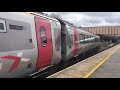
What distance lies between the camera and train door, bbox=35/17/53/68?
1124cm

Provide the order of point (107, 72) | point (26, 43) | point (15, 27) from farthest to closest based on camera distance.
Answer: point (107, 72)
point (26, 43)
point (15, 27)

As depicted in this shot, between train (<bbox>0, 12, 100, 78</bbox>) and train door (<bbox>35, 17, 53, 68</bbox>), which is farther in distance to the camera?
train door (<bbox>35, 17, 53, 68</bbox>)

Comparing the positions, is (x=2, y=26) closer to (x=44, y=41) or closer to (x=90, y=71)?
(x=44, y=41)

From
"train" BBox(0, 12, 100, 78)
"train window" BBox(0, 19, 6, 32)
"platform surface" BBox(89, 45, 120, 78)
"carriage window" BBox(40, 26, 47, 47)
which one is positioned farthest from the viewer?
"platform surface" BBox(89, 45, 120, 78)

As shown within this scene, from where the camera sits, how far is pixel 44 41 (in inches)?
464

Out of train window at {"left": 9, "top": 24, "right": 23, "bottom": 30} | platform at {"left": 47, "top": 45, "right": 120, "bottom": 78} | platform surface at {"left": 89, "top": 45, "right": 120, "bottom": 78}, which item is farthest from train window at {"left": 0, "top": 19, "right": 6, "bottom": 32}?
platform surface at {"left": 89, "top": 45, "right": 120, "bottom": 78}

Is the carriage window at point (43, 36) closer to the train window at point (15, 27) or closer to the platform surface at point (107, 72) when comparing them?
the train window at point (15, 27)

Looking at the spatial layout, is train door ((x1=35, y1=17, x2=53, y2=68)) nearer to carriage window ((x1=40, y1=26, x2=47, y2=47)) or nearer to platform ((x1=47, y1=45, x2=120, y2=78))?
carriage window ((x1=40, y1=26, x2=47, y2=47))

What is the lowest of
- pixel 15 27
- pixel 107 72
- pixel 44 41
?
pixel 107 72

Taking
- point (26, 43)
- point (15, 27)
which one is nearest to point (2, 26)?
point (15, 27)

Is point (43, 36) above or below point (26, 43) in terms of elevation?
above
